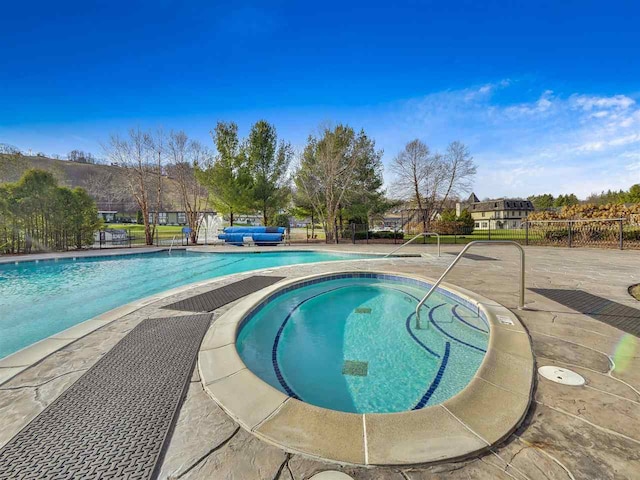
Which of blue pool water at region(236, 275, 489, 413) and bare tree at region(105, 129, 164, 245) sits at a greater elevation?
bare tree at region(105, 129, 164, 245)

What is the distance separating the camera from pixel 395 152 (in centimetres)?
2256

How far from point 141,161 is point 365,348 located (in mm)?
16194

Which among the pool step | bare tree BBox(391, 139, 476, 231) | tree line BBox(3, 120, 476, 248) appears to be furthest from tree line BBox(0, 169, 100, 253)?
bare tree BBox(391, 139, 476, 231)

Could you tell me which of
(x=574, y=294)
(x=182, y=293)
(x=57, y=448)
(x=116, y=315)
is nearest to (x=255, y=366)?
(x=57, y=448)

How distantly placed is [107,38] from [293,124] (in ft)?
31.3

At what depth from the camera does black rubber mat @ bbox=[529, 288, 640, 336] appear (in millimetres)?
3090

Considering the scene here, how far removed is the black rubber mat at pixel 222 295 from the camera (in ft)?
12.9

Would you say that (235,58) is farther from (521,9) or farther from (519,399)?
(519,399)

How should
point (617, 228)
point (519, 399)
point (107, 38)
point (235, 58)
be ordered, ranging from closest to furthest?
1. point (519, 399)
2. point (107, 38)
3. point (617, 228)
4. point (235, 58)

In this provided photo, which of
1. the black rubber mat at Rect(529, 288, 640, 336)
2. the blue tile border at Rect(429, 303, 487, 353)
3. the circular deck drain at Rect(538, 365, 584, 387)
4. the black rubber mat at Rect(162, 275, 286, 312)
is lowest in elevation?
the blue tile border at Rect(429, 303, 487, 353)

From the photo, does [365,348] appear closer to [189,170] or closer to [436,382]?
[436,382]

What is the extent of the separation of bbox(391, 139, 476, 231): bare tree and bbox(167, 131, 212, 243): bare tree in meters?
15.3

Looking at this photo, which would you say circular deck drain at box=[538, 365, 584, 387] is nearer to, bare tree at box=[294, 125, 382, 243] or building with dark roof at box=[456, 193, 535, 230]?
bare tree at box=[294, 125, 382, 243]

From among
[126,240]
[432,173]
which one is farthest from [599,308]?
[432,173]
